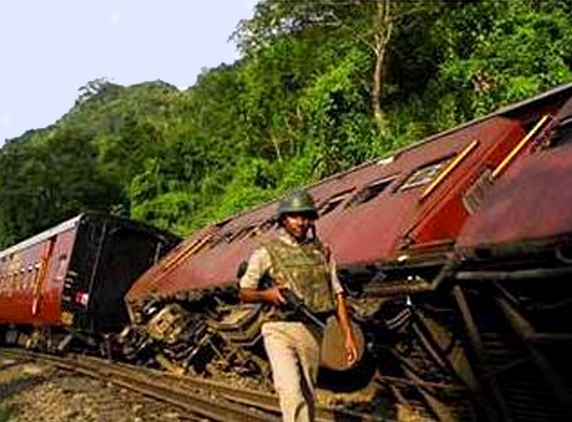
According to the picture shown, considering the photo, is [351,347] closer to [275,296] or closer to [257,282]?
[275,296]

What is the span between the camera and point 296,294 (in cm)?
591

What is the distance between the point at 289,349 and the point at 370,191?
4.86m

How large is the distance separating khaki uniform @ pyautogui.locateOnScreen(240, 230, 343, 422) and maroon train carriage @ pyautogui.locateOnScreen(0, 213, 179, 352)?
13.8 m

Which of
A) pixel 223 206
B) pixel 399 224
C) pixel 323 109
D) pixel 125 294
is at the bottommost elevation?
pixel 125 294

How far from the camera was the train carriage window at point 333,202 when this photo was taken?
11.5 m

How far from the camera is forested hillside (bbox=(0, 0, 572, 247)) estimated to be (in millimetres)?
26578

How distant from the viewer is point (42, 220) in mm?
65875

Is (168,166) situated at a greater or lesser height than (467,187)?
greater

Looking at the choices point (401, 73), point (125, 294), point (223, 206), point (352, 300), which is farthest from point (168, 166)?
point (352, 300)

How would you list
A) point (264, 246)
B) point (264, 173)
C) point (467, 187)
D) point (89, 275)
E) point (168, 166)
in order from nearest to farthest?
point (264, 246) → point (467, 187) → point (89, 275) → point (264, 173) → point (168, 166)

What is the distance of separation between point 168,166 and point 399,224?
40.6 metres

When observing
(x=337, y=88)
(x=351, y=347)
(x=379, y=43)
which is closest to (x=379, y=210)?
(x=351, y=347)

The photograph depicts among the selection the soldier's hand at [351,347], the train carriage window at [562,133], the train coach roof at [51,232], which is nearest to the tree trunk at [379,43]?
the train coach roof at [51,232]

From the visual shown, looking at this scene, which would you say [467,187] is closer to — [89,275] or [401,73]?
[89,275]
